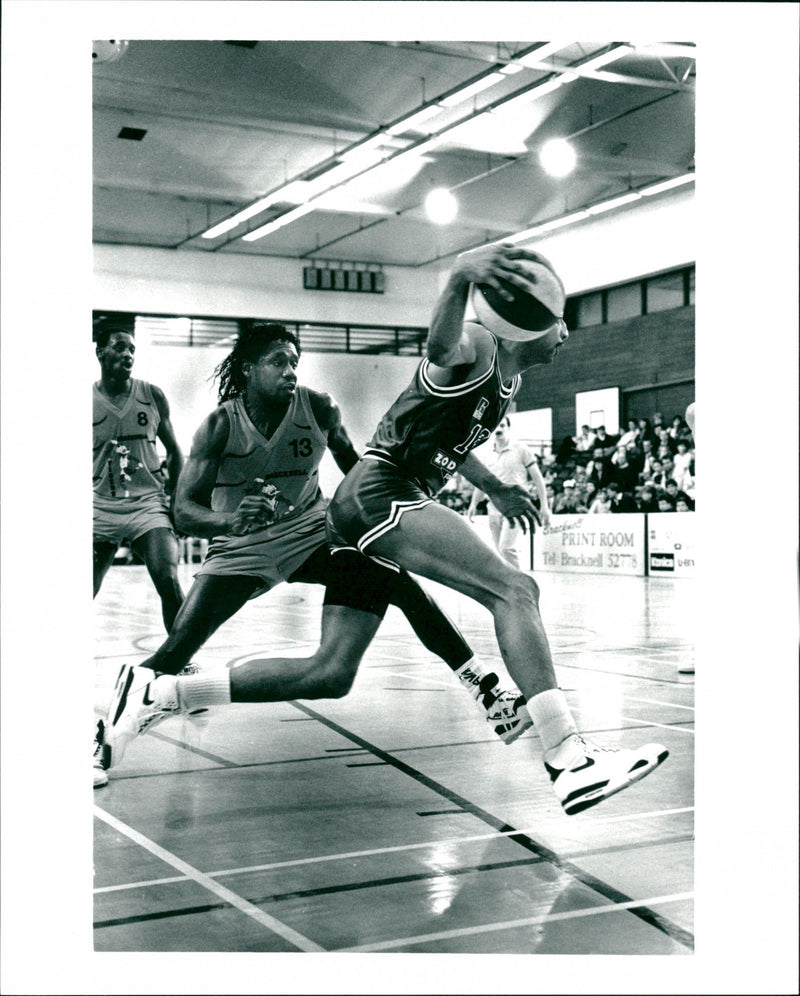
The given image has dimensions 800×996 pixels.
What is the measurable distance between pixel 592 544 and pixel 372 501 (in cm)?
1394

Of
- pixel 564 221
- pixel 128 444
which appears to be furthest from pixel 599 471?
pixel 128 444

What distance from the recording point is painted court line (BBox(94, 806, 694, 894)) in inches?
124

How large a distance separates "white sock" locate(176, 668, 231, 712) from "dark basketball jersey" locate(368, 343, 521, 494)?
982mm

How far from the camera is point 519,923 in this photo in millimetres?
2818

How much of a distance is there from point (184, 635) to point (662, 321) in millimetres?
18338

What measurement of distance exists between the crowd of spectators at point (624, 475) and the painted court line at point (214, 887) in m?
12.7

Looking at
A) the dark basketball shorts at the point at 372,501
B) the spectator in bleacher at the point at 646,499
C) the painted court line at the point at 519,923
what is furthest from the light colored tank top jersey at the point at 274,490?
the spectator in bleacher at the point at 646,499

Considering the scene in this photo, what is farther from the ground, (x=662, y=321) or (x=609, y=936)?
(x=662, y=321)

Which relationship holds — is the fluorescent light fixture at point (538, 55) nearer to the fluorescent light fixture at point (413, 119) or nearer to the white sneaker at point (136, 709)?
the fluorescent light fixture at point (413, 119)

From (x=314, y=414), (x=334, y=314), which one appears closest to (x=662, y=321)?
(x=334, y=314)

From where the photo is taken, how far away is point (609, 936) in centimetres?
274

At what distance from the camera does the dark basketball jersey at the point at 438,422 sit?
3.70m
